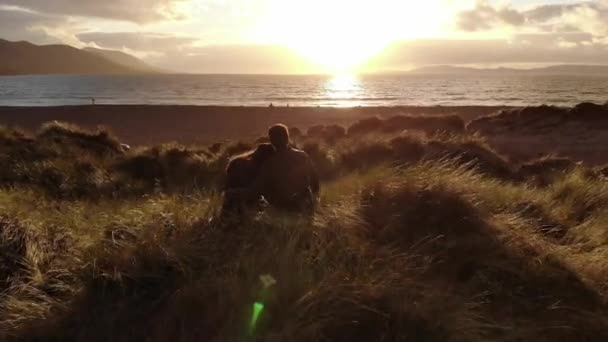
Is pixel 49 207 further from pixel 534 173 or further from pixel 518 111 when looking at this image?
pixel 518 111

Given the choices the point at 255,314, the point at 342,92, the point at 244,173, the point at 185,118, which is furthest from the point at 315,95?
the point at 255,314

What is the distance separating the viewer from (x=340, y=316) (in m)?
3.71

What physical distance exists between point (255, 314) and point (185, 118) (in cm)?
3755

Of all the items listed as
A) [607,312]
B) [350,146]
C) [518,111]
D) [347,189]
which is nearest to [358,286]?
[607,312]

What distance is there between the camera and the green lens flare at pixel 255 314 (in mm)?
3697

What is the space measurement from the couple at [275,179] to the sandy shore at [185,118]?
20.5 m

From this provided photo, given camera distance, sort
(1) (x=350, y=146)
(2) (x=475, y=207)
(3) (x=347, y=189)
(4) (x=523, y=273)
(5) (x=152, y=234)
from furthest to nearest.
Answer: (1) (x=350, y=146) < (3) (x=347, y=189) < (2) (x=475, y=207) < (5) (x=152, y=234) < (4) (x=523, y=273)

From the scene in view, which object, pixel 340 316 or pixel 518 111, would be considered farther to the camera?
pixel 518 111

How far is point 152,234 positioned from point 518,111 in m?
26.6

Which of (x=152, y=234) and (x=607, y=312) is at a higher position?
(x=152, y=234)

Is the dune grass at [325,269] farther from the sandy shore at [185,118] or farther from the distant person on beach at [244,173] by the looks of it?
the sandy shore at [185,118]

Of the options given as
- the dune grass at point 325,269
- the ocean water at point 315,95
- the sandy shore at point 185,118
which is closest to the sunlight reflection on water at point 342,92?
the ocean water at point 315,95

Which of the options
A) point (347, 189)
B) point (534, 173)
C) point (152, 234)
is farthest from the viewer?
point (534, 173)

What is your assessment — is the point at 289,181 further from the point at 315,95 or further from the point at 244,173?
the point at 315,95
